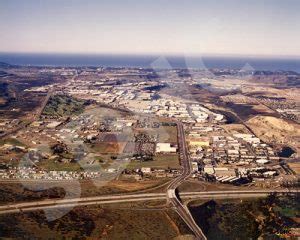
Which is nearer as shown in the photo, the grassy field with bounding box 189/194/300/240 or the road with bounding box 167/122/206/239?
the road with bounding box 167/122/206/239

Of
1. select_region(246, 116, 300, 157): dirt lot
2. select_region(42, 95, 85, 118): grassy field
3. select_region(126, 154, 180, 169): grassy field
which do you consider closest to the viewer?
select_region(126, 154, 180, 169): grassy field

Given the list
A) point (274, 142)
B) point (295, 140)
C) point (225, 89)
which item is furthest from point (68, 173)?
point (225, 89)

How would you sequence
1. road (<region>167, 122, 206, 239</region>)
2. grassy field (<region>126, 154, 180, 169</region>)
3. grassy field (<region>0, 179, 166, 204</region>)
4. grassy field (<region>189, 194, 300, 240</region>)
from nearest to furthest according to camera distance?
road (<region>167, 122, 206, 239</region>) → grassy field (<region>189, 194, 300, 240</region>) → grassy field (<region>0, 179, 166, 204</region>) → grassy field (<region>126, 154, 180, 169</region>)

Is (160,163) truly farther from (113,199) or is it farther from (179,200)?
(113,199)

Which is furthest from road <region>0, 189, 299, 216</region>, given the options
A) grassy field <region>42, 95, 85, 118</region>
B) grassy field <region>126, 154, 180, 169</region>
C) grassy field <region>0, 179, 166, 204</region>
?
grassy field <region>42, 95, 85, 118</region>

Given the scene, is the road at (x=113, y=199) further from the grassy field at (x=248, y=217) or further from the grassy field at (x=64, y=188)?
the grassy field at (x=248, y=217)

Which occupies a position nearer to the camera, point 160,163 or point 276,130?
point 160,163

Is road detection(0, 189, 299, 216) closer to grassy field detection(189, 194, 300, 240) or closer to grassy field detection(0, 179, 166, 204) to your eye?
grassy field detection(0, 179, 166, 204)

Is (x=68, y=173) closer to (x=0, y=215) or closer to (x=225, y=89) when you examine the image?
(x=0, y=215)

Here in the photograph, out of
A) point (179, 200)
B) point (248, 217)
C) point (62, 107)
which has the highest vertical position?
point (62, 107)

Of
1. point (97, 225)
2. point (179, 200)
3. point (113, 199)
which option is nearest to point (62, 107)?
point (113, 199)
